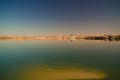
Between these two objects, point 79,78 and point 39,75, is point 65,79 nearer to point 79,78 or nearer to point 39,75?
point 79,78

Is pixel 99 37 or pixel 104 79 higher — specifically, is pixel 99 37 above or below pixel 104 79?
above

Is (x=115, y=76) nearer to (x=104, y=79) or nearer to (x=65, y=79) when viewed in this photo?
(x=104, y=79)

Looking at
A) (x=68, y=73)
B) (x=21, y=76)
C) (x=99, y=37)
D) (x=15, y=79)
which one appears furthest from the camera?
(x=99, y=37)

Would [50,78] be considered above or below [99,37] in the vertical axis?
below

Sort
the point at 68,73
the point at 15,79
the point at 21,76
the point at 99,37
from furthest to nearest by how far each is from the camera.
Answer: the point at 99,37 → the point at 68,73 → the point at 21,76 → the point at 15,79

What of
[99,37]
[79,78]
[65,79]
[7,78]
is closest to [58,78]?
[65,79]

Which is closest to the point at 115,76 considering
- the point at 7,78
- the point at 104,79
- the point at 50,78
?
the point at 104,79

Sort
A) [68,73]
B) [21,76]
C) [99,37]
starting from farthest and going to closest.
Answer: [99,37], [68,73], [21,76]

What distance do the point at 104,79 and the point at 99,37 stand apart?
5353cm

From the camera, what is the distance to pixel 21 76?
7270mm

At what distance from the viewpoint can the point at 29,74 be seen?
7656 mm

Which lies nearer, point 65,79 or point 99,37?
point 65,79

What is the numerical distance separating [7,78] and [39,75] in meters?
1.15

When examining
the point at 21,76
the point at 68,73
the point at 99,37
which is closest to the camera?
the point at 21,76
